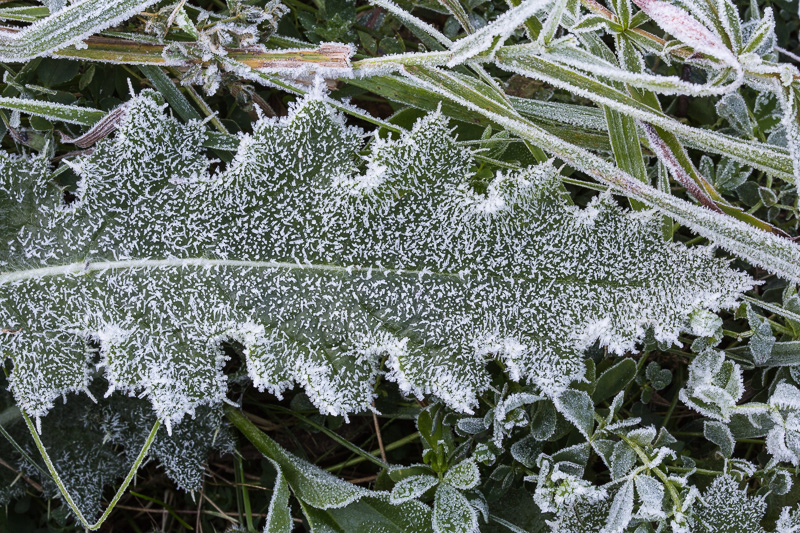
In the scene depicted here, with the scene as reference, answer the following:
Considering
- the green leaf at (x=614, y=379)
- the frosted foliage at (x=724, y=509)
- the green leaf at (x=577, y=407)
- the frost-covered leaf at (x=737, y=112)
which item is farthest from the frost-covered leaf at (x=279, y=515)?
the frost-covered leaf at (x=737, y=112)

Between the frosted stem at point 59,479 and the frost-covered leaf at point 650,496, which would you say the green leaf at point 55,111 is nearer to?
the frosted stem at point 59,479

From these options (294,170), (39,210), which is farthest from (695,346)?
(39,210)

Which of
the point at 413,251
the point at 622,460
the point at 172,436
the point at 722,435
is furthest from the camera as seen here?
the point at 172,436

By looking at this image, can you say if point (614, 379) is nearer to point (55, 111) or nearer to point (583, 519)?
point (583, 519)

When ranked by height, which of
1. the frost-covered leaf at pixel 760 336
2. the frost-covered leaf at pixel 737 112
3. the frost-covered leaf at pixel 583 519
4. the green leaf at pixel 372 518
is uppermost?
the frost-covered leaf at pixel 737 112

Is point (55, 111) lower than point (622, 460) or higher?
higher

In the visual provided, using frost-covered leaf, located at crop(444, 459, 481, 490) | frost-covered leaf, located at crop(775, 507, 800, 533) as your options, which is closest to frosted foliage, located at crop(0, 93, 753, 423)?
frost-covered leaf, located at crop(444, 459, 481, 490)

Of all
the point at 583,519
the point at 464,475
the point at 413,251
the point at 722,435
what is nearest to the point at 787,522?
the point at 722,435
